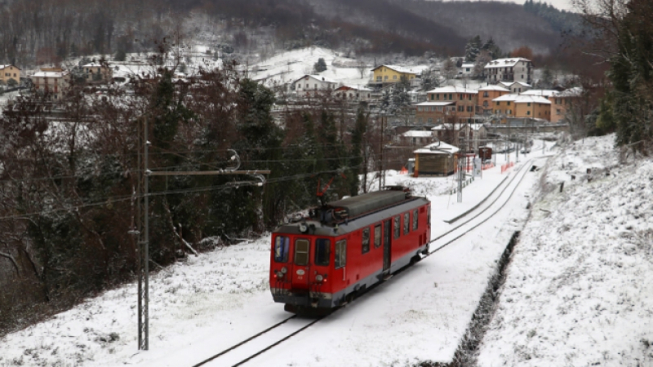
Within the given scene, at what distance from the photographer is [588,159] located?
4594 cm

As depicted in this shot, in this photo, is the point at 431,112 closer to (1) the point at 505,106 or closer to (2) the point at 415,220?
(1) the point at 505,106

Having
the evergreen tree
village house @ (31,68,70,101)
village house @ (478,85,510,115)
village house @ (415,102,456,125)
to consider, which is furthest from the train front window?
village house @ (478,85,510,115)

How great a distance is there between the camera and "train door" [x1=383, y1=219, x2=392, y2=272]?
20500 millimetres

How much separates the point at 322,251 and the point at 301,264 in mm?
794

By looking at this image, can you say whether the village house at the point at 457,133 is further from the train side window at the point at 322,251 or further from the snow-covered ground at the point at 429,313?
the train side window at the point at 322,251

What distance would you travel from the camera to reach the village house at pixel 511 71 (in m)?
182

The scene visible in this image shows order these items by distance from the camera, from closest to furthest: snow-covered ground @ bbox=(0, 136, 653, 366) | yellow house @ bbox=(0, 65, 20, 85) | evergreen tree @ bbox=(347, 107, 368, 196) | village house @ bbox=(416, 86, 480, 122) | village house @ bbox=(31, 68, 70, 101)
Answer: snow-covered ground @ bbox=(0, 136, 653, 366) → village house @ bbox=(31, 68, 70, 101) → evergreen tree @ bbox=(347, 107, 368, 196) → yellow house @ bbox=(0, 65, 20, 85) → village house @ bbox=(416, 86, 480, 122)

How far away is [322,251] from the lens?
16.8 m

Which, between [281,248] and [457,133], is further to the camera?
[457,133]

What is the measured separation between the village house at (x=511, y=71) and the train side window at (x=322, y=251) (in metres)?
176

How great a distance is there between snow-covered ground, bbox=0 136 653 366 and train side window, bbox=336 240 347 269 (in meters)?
1.73

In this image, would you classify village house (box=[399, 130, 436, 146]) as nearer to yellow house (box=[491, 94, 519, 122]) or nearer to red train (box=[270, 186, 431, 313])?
yellow house (box=[491, 94, 519, 122])

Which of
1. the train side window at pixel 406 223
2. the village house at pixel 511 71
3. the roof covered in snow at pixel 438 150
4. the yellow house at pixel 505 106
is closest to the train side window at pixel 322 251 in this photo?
the train side window at pixel 406 223

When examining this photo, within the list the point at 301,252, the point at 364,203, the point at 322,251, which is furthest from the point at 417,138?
the point at 322,251
